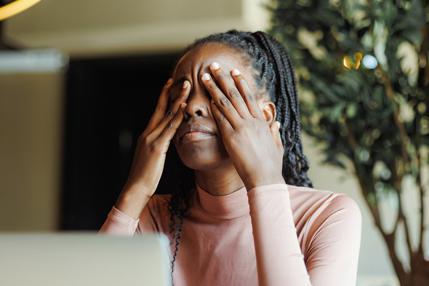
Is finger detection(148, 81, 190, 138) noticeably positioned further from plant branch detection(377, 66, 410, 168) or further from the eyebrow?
plant branch detection(377, 66, 410, 168)

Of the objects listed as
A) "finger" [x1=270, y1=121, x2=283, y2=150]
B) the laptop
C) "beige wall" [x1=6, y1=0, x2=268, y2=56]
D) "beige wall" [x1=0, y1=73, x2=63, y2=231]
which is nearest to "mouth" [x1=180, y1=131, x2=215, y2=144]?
"finger" [x1=270, y1=121, x2=283, y2=150]

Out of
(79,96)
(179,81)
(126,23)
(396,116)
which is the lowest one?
(79,96)

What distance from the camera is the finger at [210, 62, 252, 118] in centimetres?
102

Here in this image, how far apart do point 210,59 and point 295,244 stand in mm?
339

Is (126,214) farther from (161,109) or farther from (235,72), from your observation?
(235,72)

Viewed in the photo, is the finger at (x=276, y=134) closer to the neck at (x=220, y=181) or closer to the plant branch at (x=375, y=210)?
the neck at (x=220, y=181)

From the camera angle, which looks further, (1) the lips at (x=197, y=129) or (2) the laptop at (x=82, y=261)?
(1) the lips at (x=197, y=129)

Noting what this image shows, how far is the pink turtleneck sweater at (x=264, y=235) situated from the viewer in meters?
0.89

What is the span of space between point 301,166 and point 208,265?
32 cm

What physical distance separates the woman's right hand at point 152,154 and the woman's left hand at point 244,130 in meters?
0.06

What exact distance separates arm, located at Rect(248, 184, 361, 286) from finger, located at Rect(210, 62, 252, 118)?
15 centimetres

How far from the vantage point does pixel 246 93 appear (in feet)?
3.41

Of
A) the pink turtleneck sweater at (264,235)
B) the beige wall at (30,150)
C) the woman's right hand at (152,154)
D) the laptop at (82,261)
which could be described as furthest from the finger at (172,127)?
the beige wall at (30,150)

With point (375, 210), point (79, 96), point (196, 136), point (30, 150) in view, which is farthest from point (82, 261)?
point (30, 150)
